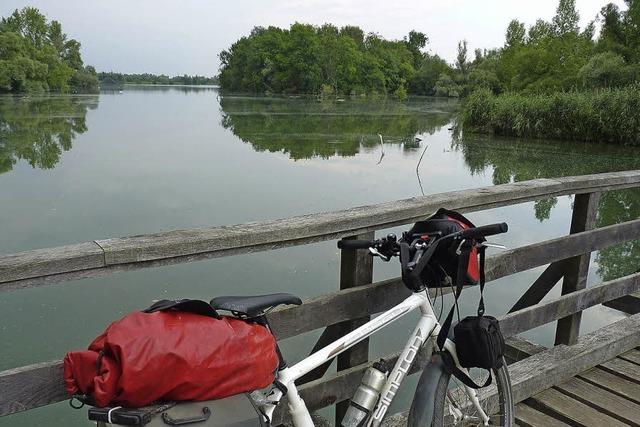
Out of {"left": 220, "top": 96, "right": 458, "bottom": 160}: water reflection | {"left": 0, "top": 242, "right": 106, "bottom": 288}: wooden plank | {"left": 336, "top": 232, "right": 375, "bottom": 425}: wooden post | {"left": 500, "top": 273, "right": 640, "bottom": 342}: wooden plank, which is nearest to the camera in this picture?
{"left": 0, "top": 242, "right": 106, "bottom": 288}: wooden plank

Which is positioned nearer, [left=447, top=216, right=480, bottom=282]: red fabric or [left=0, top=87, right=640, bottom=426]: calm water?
[left=447, top=216, right=480, bottom=282]: red fabric

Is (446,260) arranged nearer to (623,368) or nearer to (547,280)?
(547,280)

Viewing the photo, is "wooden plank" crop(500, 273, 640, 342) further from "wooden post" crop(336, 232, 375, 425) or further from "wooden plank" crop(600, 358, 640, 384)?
"wooden post" crop(336, 232, 375, 425)

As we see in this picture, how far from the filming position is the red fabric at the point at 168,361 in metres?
1.02

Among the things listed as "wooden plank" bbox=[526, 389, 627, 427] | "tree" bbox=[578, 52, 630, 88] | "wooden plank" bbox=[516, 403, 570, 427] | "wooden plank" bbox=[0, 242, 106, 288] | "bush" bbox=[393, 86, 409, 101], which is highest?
"tree" bbox=[578, 52, 630, 88]

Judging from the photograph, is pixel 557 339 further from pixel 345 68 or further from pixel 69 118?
pixel 345 68

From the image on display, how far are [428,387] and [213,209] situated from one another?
7253mm

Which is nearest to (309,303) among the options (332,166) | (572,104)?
(332,166)

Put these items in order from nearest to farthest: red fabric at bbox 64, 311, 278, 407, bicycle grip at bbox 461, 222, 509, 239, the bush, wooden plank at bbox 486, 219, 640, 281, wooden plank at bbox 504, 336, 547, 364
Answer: red fabric at bbox 64, 311, 278, 407, bicycle grip at bbox 461, 222, 509, 239, wooden plank at bbox 486, 219, 640, 281, wooden plank at bbox 504, 336, 547, 364, the bush

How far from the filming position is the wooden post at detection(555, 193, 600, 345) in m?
2.68

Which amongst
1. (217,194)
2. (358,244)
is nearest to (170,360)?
(358,244)

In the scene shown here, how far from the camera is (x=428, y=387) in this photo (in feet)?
5.59

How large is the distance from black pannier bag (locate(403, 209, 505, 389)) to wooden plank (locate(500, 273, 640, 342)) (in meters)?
0.71

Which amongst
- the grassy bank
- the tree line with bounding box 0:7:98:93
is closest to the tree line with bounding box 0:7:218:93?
the tree line with bounding box 0:7:98:93
